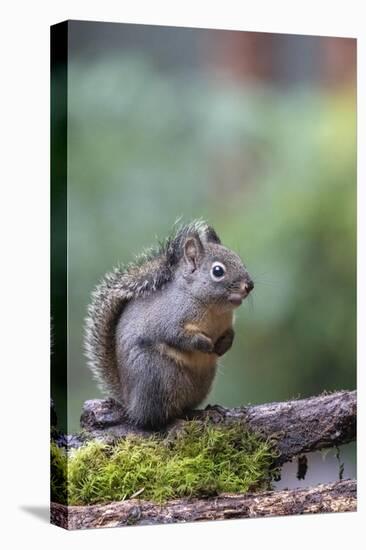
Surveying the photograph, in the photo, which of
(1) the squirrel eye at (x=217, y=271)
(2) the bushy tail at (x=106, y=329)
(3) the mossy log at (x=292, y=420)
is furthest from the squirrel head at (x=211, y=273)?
(3) the mossy log at (x=292, y=420)

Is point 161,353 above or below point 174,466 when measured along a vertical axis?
above

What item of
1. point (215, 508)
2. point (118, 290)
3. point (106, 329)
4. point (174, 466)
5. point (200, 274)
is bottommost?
point (215, 508)

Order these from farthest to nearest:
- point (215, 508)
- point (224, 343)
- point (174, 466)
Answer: point (224, 343) → point (215, 508) → point (174, 466)

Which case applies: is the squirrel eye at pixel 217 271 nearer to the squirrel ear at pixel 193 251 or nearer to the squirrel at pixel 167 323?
the squirrel at pixel 167 323

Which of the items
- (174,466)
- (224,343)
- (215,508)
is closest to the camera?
(174,466)

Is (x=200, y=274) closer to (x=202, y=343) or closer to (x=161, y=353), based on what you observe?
(x=202, y=343)

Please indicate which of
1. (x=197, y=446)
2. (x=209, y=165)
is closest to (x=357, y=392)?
(x=197, y=446)

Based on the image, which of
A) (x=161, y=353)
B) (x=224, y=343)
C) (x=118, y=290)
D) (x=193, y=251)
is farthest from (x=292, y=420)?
(x=118, y=290)
